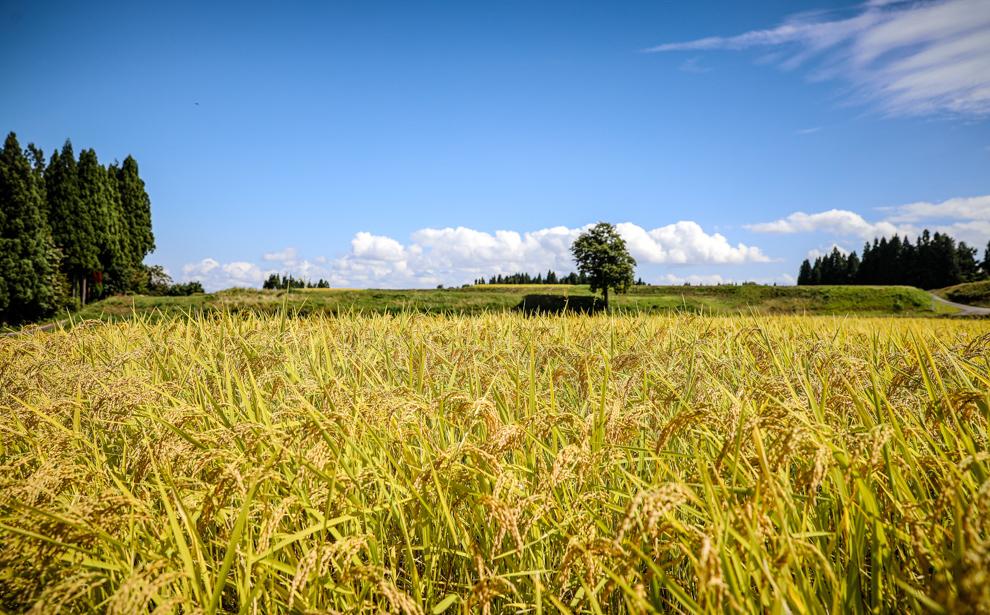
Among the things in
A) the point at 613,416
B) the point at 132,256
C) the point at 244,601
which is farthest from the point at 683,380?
the point at 132,256

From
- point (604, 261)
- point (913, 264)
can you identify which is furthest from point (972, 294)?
point (604, 261)

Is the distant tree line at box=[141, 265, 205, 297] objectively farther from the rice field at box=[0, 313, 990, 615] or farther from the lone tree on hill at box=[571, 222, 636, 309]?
the rice field at box=[0, 313, 990, 615]

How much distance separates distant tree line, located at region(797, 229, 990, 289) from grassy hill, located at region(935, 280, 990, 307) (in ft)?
86.6

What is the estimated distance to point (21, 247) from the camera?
28031 mm

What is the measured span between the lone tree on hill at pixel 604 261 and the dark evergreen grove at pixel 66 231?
1329 inches

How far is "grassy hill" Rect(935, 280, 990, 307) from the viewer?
1875 inches

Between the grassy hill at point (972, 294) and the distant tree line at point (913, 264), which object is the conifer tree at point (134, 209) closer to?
the grassy hill at point (972, 294)

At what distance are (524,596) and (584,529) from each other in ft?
0.96

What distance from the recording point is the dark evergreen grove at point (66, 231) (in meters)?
27.8

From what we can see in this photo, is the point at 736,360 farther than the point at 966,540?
Yes

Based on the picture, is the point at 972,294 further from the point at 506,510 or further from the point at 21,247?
the point at 21,247

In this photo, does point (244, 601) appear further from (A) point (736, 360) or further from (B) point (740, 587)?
(A) point (736, 360)

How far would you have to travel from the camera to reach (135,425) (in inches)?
92.7

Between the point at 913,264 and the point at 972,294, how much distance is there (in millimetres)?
32257
